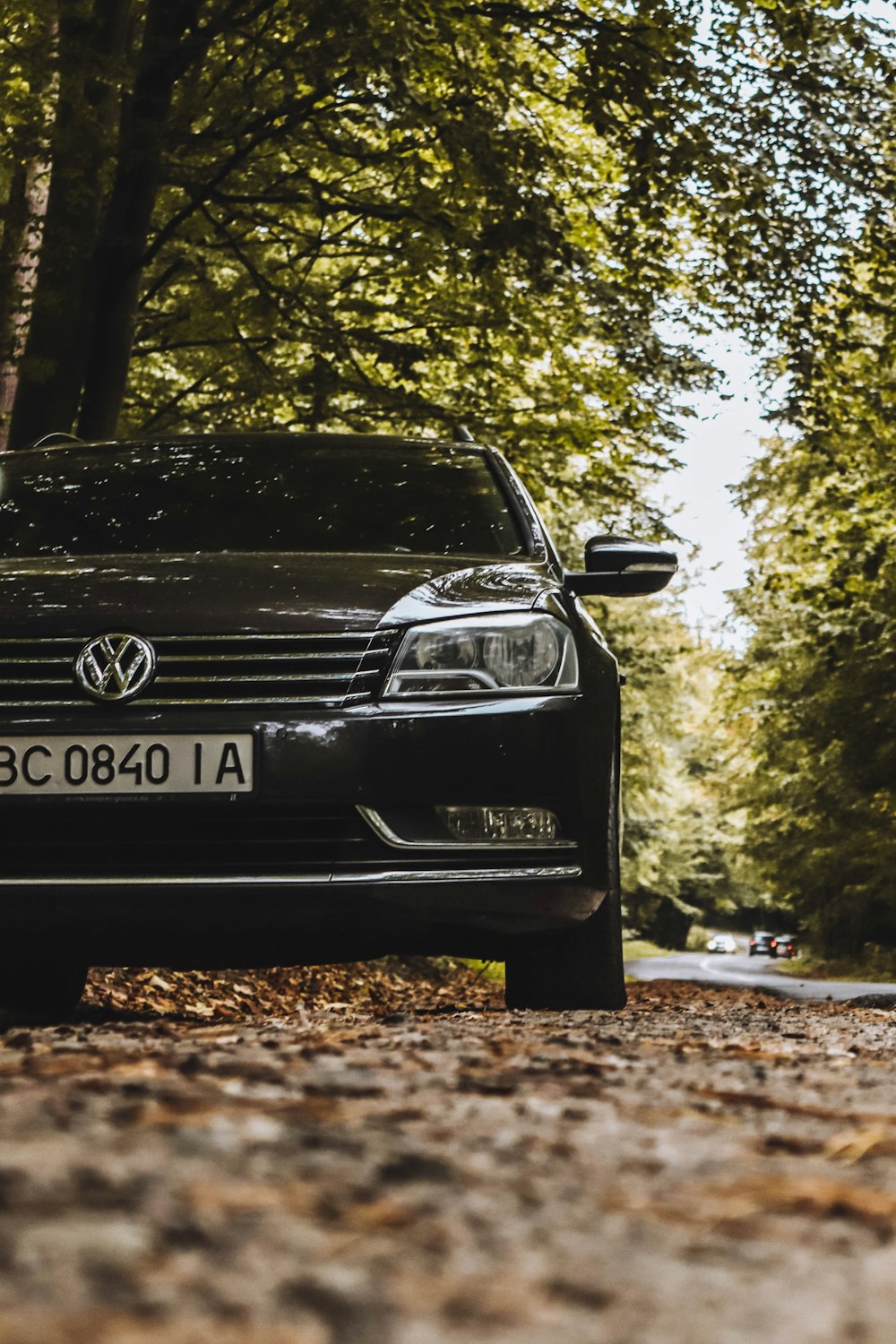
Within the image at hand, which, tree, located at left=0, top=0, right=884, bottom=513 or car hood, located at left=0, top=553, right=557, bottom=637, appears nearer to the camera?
car hood, located at left=0, top=553, right=557, bottom=637

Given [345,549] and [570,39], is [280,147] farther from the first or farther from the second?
[345,549]

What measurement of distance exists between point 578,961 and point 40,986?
179cm

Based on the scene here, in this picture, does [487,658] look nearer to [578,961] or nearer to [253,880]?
[253,880]

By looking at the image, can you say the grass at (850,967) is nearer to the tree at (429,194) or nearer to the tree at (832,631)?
the tree at (832,631)

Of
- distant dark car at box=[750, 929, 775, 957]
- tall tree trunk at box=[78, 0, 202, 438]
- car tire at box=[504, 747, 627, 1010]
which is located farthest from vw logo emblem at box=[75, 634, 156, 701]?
distant dark car at box=[750, 929, 775, 957]

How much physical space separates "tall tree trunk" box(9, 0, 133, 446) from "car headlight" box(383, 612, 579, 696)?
6584 millimetres

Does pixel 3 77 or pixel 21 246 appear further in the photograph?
pixel 21 246

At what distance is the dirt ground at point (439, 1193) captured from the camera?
53.8 inches

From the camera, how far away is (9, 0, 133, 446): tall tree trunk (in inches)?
380

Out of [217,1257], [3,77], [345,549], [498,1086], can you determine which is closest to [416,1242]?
[217,1257]

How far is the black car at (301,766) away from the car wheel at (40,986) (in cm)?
59

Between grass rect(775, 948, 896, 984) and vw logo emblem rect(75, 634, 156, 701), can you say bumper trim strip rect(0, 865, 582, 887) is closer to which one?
vw logo emblem rect(75, 634, 156, 701)

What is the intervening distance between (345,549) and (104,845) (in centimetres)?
139

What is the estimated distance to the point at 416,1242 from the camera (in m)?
1.59
